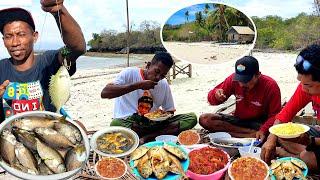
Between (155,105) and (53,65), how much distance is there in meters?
2.56

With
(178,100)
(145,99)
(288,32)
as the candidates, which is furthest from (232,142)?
A: (288,32)

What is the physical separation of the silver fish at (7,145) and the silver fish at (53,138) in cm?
14

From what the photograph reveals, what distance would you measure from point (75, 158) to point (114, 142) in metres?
1.06

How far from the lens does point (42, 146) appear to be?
209 cm

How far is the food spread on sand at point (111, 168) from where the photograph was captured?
10.3 feet

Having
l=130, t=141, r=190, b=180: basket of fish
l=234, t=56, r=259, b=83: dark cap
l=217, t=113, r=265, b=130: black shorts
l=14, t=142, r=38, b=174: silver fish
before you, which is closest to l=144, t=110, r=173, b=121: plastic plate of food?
l=217, t=113, r=265, b=130: black shorts

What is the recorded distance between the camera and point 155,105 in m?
5.06

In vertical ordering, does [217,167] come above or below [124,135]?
below

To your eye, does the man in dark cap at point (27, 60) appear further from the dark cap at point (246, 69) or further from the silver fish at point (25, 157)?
the dark cap at point (246, 69)

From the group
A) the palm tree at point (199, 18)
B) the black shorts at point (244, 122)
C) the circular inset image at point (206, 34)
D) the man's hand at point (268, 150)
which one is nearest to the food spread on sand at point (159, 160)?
the man's hand at point (268, 150)

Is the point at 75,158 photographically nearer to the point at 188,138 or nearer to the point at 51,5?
the point at 51,5

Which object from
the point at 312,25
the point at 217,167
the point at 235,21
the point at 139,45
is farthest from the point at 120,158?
the point at 312,25

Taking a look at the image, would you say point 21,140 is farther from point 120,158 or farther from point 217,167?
point 217,167

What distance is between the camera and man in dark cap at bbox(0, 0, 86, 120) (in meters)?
2.35
